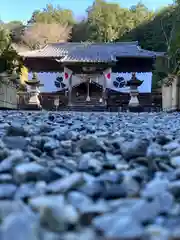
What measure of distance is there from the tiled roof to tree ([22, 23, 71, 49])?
10.8m

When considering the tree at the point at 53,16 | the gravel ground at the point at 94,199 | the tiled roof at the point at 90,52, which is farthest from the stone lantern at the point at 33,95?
the tree at the point at 53,16

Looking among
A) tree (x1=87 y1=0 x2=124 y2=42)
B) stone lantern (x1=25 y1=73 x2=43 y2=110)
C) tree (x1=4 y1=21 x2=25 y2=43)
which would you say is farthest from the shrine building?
tree (x1=4 y1=21 x2=25 y2=43)

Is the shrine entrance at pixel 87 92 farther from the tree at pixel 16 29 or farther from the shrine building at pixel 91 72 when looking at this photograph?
the tree at pixel 16 29

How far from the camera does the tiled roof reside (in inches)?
781

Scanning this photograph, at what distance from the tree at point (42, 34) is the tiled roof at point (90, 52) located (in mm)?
10758

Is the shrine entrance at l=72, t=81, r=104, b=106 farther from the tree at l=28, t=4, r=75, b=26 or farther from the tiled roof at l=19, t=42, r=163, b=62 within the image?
the tree at l=28, t=4, r=75, b=26

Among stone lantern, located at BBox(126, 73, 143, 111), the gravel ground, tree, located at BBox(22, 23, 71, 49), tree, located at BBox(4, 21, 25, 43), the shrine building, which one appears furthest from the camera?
tree, located at BBox(4, 21, 25, 43)

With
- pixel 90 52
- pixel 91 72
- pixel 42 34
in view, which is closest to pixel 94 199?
pixel 91 72

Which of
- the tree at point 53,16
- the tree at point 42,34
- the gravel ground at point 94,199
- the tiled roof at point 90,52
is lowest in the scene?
the gravel ground at point 94,199

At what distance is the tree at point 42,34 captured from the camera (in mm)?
34812

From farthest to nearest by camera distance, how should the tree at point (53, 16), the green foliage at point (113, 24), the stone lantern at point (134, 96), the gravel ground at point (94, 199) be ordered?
the tree at point (53, 16) → the green foliage at point (113, 24) → the stone lantern at point (134, 96) → the gravel ground at point (94, 199)

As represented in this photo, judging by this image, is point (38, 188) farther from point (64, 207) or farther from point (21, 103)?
point (21, 103)

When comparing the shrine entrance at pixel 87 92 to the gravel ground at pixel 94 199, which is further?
the shrine entrance at pixel 87 92

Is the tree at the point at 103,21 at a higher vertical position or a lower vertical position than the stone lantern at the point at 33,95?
higher
